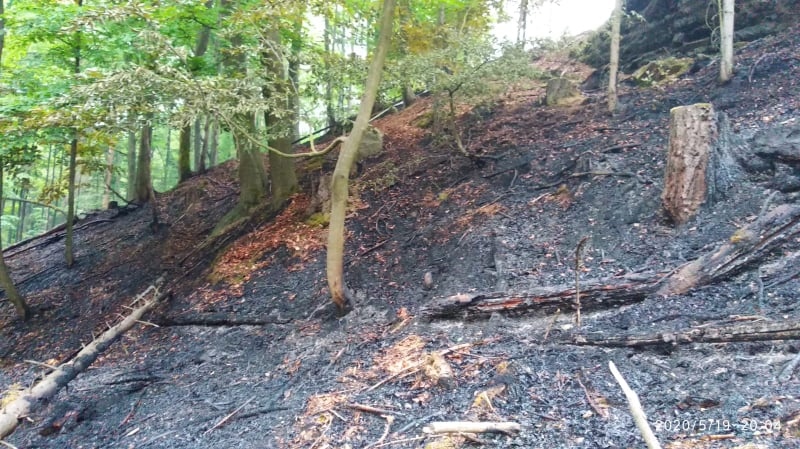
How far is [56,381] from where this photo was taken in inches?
215

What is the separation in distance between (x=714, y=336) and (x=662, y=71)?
340 inches

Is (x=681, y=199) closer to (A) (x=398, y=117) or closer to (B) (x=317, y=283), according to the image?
(B) (x=317, y=283)

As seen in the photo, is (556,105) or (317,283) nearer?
(317,283)

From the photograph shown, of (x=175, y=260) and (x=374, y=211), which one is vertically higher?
(x=374, y=211)

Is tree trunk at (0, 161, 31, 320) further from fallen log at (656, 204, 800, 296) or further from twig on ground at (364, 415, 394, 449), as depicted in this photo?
fallen log at (656, 204, 800, 296)

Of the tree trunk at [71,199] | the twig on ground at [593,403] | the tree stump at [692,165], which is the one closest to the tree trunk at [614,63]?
the tree stump at [692,165]

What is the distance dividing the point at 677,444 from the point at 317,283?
17.6ft

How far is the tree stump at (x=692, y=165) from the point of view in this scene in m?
5.45

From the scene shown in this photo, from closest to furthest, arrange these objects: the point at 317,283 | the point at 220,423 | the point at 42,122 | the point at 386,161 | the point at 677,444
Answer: the point at 677,444 → the point at 220,423 → the point at 42,122 → the point at 317,283 → the point at 386,161

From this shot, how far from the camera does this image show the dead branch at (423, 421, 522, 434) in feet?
10.4

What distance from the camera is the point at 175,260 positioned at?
9.51 m

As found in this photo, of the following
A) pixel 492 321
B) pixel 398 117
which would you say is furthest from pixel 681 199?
pixel 398 117

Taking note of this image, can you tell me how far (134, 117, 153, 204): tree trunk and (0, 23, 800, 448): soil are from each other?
6.34ft
